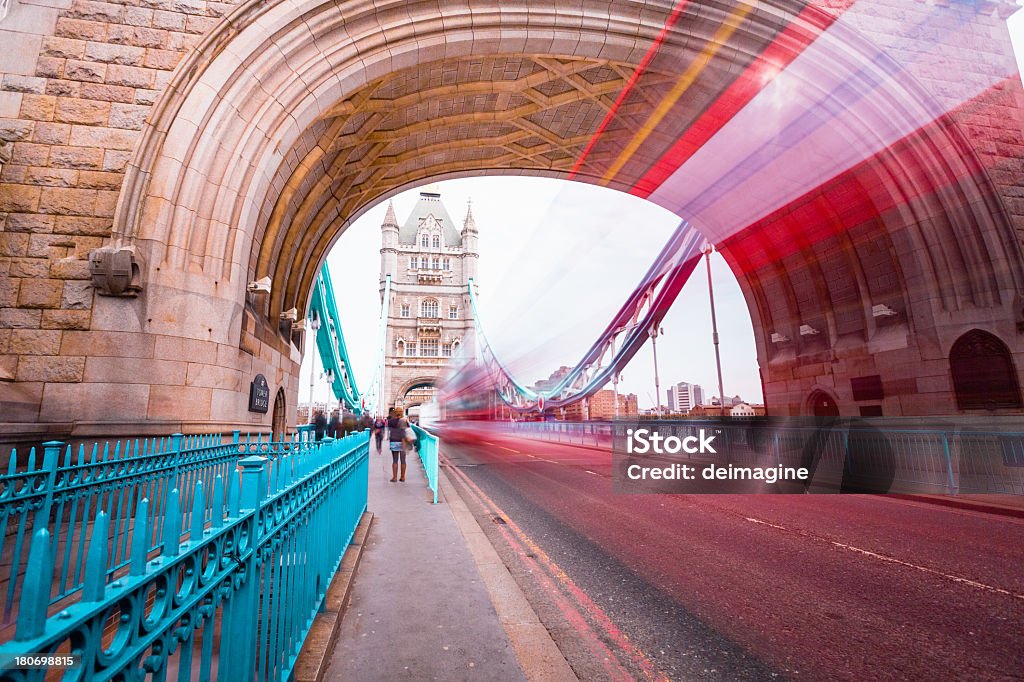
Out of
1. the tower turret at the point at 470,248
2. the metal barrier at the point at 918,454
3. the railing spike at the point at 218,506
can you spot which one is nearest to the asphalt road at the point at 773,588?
the metal barrier at the point at 918,454

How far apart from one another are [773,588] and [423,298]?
71826 mm

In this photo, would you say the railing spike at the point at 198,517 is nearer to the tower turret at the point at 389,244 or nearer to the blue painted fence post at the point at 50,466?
the blue painted fence post at the point at 50,466

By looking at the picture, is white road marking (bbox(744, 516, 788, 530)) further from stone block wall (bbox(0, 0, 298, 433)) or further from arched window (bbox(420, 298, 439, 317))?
arched window (bbox(420, 298, 439, 317))

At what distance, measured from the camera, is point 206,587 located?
1395mm

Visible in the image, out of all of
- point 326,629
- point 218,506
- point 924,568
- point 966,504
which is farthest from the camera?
point 966,504

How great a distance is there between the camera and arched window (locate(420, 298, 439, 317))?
238 ft

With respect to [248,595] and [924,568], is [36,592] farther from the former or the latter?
[924,568]

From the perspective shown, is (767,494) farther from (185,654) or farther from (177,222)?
(177,222)

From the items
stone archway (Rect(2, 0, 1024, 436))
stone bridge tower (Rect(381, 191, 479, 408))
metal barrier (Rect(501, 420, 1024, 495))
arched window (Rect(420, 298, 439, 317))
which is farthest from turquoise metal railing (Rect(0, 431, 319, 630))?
arched window (Rect(420, 298, 439, 317))

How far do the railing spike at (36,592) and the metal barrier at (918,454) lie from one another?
10.3m

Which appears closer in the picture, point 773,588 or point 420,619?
point 420,619

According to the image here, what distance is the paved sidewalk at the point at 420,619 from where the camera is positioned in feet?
8.03

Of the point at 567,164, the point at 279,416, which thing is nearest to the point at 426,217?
the point at 567,164

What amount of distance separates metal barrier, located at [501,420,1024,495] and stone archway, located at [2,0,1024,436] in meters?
1.64
